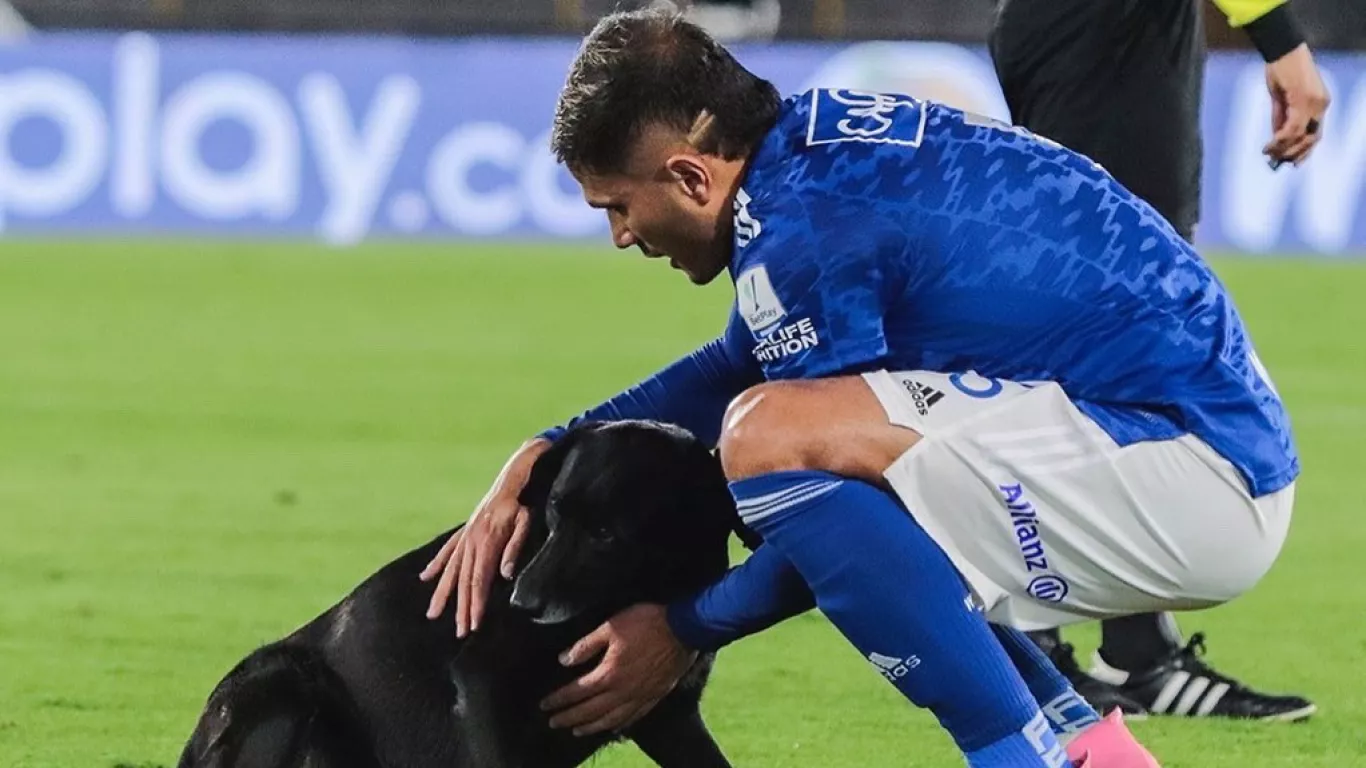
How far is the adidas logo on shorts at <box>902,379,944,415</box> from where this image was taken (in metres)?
3.58

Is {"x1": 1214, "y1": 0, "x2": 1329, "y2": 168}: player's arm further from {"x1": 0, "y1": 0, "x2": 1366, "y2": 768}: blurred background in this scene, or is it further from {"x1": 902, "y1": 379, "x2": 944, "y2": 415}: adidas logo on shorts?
Result: {"x1": 902, "y1": 379, "x2": 944, "y2": 415}: adidas logo on shorts

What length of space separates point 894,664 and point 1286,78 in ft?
5.54

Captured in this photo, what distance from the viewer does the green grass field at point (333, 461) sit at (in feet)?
16.6

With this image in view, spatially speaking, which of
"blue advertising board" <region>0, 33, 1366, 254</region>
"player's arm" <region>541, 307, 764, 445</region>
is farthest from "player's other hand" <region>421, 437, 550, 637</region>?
"blue advertising board" <region>0, 33, 1366, 254</region>

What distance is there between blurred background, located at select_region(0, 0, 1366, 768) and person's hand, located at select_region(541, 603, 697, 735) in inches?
34.7

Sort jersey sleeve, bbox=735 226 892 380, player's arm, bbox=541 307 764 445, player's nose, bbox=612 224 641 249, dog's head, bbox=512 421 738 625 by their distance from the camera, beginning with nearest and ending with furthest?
jersey sleeve, bbox=735 226 892 380 → player's nose, bbox=612 224 641 249 → dog's head, bbox=512 421 738 625 → player's arm, bbox=541 307 764 445

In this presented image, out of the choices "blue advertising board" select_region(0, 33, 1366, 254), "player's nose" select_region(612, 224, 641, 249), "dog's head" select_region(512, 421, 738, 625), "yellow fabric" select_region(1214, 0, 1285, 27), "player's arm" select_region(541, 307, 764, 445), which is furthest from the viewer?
"blue advertising board" select_region(0, 33, 1366, 254)

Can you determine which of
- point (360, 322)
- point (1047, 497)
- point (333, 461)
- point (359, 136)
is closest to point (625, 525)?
point (1047, 497)

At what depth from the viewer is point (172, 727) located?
16.2 feet

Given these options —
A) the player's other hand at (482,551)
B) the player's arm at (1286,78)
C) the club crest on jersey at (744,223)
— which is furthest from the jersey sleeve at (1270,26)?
the player's other hand at (482,551)

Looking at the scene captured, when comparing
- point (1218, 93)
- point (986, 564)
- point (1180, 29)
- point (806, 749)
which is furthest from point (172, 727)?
point (1218, 93)

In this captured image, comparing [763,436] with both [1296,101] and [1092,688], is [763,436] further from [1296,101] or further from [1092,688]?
[1092,688]

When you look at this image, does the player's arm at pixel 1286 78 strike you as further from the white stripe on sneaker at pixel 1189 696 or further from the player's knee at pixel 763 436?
the player's knee at pixel 763 436

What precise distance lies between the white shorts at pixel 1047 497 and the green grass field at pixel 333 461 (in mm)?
1086
